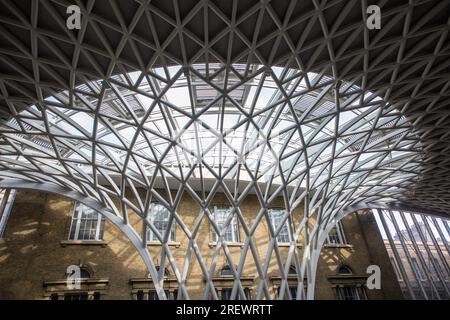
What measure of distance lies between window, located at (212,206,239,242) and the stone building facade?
844 mm

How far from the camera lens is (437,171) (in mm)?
28375

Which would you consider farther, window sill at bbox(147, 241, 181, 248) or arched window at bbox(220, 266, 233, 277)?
A: arched window at bbox(220, 266, 233, 277)

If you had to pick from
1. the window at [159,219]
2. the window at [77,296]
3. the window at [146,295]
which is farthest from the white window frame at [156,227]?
the window at [77,296]

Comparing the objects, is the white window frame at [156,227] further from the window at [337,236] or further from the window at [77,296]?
the window at [337,236]

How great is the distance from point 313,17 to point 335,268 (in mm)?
27423

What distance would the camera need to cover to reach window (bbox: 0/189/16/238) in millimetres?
26486

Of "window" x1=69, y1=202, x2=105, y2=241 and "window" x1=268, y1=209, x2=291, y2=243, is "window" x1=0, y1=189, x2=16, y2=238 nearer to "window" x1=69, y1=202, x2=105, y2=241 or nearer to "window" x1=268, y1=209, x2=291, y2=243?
"window" x1=69, y1=202, x2=105, y2=241

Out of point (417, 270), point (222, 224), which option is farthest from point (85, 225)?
point (417, 270)

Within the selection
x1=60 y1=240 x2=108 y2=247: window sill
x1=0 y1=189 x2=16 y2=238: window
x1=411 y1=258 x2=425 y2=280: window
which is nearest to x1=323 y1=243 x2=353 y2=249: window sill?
x1=411 y1=258 x2=425 y2=280: window

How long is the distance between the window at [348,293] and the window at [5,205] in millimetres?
32936

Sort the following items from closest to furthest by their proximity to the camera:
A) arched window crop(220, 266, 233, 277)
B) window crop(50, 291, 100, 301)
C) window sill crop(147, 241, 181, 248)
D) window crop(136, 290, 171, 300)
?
window crop(50, 291, 100, 301) < window crop(136, 290, 171, 300) < window sill crop(147, 241, 181, 248) < arched window crop(220, 266, 233, 277)

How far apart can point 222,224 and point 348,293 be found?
1505 cm

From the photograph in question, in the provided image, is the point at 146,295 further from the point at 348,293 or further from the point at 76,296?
the point at 348,293
